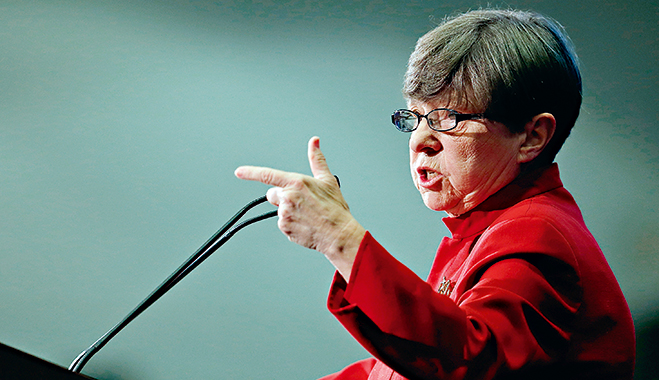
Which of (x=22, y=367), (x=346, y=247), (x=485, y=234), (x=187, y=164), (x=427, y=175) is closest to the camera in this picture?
(x=22, y=367)

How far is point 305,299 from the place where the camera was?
1701 millimetres

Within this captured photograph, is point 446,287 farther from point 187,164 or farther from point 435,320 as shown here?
point 187,164

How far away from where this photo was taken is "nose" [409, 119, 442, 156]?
31.4 inches

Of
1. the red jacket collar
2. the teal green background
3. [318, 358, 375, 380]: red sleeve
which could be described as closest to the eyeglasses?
the red jacket collar

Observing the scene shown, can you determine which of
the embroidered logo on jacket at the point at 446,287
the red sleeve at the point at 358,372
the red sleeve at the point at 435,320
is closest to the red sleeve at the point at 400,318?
the red sleeve at the point at 435,320

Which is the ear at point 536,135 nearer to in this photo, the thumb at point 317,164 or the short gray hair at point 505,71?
the short gray hair at point 505,71

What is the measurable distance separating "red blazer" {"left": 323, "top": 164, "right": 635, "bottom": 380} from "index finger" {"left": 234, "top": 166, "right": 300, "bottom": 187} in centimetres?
13

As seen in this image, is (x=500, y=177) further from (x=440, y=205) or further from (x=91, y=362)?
(x=91, y=362)

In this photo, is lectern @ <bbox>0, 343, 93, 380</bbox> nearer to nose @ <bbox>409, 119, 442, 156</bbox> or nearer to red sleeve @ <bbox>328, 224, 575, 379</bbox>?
red sleeve @ <bbox>328, 224, 575, 379</bbox>

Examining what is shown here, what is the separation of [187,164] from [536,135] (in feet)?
4.37

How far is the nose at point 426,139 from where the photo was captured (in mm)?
797

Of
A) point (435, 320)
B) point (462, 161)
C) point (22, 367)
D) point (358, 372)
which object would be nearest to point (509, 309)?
point (435, 320)

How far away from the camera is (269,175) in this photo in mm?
589

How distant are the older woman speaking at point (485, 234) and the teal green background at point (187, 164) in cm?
81
